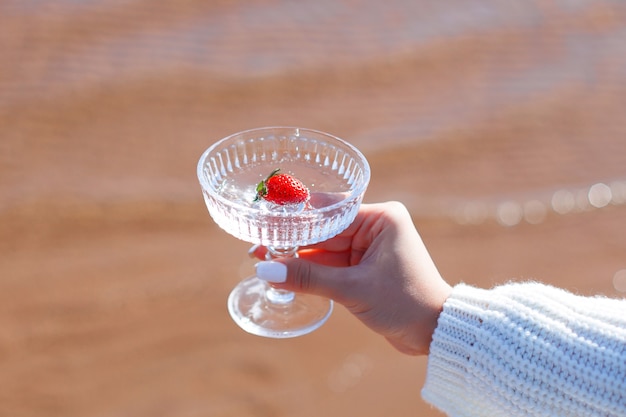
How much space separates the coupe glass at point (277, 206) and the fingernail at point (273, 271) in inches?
1.5

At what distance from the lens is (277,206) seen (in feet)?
4.98

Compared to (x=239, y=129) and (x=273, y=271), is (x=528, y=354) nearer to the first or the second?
(x=273, y=271)

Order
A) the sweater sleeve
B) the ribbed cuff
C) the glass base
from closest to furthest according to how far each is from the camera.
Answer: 1. the sweater sleeve
2. the ribbed cuff
3. the glass base

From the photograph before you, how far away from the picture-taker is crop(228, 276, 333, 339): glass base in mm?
1752

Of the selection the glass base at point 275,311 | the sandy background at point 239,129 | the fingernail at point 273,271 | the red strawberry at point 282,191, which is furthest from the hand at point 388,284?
the sandy background at point 239,129

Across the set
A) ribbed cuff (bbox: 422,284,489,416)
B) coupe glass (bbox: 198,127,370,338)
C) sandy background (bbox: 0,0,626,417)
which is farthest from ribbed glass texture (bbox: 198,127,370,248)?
sandy background (bbox: 0,0,626,417)

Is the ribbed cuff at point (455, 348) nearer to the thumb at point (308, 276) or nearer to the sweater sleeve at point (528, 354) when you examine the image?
the sweater sleeve at point (528, 354)

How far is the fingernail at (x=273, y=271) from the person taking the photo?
1.47m

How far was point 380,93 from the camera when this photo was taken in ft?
10.4

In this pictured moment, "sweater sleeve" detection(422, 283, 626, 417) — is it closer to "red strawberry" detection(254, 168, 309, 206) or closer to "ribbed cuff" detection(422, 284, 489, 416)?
"ribbed cuff" detection(422, 284, 489, 416)

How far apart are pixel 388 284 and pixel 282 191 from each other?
276 mm

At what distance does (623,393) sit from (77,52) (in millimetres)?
2639

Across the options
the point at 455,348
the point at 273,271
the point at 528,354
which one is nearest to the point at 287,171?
the point at 273,271

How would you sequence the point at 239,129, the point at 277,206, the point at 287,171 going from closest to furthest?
the point at 277,206 < the point at 287,171 < the point at 239,129
